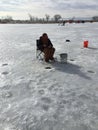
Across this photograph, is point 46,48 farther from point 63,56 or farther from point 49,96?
point 49,96

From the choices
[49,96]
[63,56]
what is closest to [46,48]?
[63,56]

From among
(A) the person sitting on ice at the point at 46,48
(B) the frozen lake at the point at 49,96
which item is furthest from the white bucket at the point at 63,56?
(A) the person sitting on ice at the point at 46,48

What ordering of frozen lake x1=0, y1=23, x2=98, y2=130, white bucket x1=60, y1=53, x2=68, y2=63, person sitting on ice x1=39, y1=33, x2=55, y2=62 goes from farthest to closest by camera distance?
person sitting on ice x1=39, y1=33, x2=55, y2=62 → white bucket x1=60, y1=53, x2=68, y2=63 → frozen lake x1=0, y1=23, x2=98, y2=130

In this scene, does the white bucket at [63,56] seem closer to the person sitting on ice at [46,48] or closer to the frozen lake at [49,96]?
the frozen lake at [49,96]

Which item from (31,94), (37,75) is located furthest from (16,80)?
(31,94)

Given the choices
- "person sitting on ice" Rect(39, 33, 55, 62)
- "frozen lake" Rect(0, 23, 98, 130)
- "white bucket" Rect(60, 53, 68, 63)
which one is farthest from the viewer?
"person sitting on ice" Rect(39, 33, 55, 62)

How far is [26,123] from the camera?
295 centimetres

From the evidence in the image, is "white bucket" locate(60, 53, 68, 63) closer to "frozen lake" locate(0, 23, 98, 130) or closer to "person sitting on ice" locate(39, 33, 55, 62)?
"frozen lake" locate(0, 23, 98, 130)

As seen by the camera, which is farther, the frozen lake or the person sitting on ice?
the person sitting on ice

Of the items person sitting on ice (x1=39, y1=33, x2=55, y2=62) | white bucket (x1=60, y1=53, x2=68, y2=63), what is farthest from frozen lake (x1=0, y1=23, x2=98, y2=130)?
person sitting on ice (x1=39, y1=33, x2=55, y2=62)

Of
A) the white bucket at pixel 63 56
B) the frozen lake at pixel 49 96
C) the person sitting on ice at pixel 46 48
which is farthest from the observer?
the person sitting on ice at pixel 46 48

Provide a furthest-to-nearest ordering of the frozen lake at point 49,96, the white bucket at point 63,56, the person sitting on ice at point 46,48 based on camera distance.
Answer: the person sitting on ice at point 46,48
the white bucket at point 63,56
the frozen lake at point 49,96

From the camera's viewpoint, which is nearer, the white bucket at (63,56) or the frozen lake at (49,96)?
the frozen lake at (49,96)

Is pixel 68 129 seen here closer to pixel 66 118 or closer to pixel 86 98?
pixel 66 118
